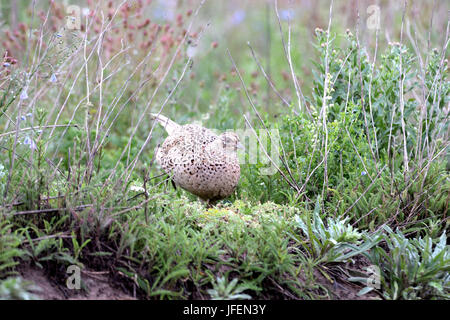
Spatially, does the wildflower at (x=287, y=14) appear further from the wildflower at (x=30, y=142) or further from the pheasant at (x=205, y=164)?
the wildflower at (x=30, y=142)

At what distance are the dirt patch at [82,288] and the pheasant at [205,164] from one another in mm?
1078

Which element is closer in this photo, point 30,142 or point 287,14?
point 30,142

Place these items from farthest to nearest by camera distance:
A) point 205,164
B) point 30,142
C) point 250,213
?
1. point 205,164
2. point 250,213
3. point 30,142

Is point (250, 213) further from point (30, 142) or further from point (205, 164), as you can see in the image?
point (30, 142)

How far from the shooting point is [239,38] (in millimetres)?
8977

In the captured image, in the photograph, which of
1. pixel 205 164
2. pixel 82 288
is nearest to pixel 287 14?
pixel 205 164

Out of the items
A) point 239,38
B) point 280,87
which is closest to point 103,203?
point 280,87

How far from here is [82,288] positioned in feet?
7.92

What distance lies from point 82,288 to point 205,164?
133 centimetres

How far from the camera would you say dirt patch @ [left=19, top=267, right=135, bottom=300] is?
2355 mm

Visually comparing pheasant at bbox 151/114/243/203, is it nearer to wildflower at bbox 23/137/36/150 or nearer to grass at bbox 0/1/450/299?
grass at bbox 0/1/450/299

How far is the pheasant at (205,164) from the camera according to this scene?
11.4 ft
